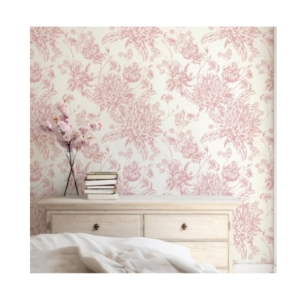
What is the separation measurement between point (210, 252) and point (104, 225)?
81 cm

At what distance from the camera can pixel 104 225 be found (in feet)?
11.1

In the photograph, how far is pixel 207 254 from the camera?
338 centimetres

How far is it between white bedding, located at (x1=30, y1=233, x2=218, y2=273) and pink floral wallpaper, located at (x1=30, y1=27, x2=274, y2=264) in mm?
1551

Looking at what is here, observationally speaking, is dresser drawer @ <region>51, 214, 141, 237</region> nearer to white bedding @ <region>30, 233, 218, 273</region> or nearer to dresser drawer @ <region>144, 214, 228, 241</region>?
dresser drawer @ <region>144, 214, 228, 241</region>

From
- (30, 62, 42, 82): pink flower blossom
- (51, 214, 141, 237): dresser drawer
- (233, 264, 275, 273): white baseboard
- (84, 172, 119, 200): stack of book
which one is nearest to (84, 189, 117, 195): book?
(84, 172, 119, 200): stack of book

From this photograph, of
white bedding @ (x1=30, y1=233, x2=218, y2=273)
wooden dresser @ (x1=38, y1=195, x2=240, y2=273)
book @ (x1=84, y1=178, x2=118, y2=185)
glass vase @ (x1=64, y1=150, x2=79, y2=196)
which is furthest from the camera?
glass vase @ (x1=64, y1=150, x2=79, y2=196)

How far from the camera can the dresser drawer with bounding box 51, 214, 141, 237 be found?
3369mm

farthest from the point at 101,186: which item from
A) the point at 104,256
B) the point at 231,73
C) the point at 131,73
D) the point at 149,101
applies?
the point at 104,256

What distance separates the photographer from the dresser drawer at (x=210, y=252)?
337 centimetres

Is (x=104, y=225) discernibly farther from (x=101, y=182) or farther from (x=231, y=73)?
Result: (x=231, y=73)

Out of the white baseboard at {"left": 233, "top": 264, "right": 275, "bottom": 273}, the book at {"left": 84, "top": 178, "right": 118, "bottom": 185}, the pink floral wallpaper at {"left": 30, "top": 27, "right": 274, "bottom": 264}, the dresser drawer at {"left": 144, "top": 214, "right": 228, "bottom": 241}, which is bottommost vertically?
the white baseboard at {"left": 233, "top": 264, "right": 275, "bottom": 273}

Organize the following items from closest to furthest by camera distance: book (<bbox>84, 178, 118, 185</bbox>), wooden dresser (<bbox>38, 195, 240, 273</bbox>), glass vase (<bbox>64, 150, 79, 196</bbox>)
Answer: wooden dresser (<bbox>38, 195, 240, 273</bbox>)
book (<bbox>84, 178, 118, 185</bbox>)
glass vase (<bbox>64, 150, 79, 196</bbox>)
